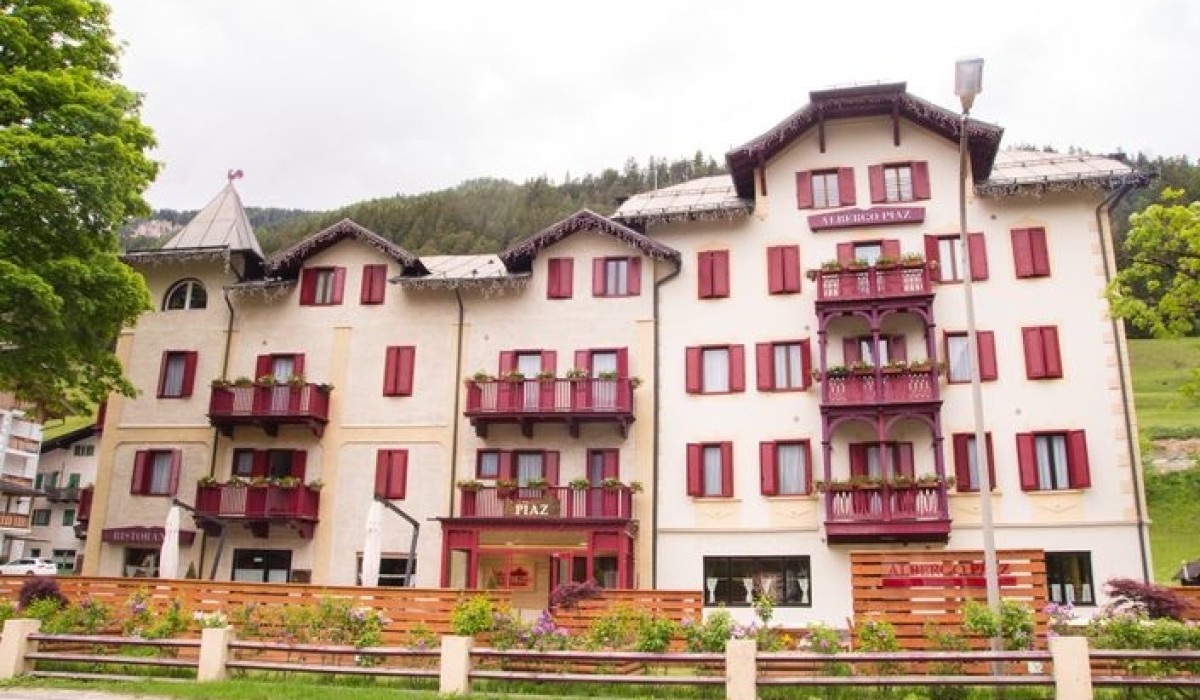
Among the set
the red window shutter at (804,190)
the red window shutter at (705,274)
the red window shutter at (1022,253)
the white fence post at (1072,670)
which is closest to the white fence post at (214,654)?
the white fence post at (1072,670)

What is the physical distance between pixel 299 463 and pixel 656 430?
1213 centimetres

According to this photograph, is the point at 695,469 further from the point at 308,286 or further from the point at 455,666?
the point at 455,666

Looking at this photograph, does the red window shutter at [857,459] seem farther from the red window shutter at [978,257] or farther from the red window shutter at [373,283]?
the red window shutter at [373,283]

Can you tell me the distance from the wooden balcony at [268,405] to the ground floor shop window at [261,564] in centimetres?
424

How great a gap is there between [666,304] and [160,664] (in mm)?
19316

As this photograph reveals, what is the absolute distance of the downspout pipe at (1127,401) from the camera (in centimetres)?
2656

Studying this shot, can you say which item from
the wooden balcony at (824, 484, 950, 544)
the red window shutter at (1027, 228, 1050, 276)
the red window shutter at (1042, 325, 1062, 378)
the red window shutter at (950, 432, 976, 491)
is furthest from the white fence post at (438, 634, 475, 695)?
the red window shutter at (1027, 228, 1050, 276)

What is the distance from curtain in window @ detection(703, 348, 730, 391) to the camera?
3083 cm

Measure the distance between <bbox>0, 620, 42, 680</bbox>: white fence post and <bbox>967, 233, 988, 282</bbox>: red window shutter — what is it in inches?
1034

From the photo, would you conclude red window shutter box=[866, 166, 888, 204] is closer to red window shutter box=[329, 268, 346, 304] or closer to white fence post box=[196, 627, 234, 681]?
red window shutter box=[329, 268, 346, 304]

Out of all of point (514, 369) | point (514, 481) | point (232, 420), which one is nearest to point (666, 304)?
point (514, 369)

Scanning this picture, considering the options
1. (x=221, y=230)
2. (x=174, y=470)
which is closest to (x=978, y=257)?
(x=221, y=230)

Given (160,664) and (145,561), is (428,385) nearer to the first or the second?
(145,561)

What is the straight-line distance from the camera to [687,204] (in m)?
32.6
